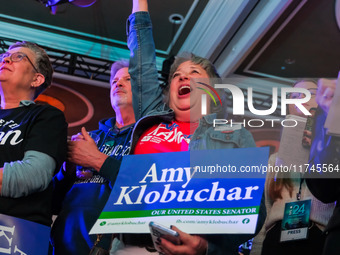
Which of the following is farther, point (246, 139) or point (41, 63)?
point (41, 63)

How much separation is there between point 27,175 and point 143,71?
0.64 metres

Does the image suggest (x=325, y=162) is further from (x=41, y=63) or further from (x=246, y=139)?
(x=41, y=63)

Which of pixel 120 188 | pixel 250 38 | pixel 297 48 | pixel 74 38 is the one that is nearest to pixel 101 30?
pixel 74 38

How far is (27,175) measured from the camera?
1303mm

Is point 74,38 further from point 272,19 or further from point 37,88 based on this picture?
point 37,88

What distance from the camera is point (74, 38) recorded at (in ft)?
20.3

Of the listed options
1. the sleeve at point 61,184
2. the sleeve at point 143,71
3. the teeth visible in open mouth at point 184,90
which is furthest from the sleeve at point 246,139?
the sleeve at point 61,184

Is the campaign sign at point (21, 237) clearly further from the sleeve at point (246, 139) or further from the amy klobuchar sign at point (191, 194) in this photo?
the sleeve at point (246, 139)

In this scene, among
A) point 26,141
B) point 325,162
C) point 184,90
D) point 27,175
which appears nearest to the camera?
point 325,162

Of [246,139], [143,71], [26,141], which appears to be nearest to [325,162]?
[246,139]

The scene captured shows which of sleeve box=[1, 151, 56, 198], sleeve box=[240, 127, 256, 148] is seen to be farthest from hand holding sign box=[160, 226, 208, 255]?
sleeve box=[1, 151, 56, 198]

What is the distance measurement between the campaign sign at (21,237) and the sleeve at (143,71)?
23.7 inches

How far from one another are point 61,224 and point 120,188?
0.61 meters

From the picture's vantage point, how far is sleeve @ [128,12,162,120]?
1697 millimetres
